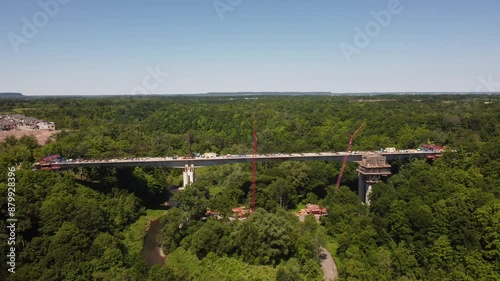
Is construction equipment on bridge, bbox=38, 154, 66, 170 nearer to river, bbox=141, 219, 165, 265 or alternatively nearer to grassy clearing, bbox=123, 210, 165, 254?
grassy clearing, bbox=123, 210, 165, 254

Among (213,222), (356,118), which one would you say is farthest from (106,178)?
(356,118)

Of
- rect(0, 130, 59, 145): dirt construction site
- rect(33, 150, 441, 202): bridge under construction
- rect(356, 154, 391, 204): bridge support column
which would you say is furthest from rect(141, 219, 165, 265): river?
rect(0, 130, 59, 145): dirt construction site

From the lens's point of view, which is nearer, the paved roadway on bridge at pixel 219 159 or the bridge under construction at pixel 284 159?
the bridge under construction at pixel 284 159

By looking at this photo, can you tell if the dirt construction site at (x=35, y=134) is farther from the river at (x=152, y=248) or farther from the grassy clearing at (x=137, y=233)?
the river at (x=152, y=248)

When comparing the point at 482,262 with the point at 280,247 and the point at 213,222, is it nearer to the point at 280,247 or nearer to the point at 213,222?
the point at 280,247

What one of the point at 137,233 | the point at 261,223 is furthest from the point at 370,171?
the point at 137,233

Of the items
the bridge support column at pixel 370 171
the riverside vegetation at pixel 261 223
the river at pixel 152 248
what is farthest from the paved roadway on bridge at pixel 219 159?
the river at pixel 152 248

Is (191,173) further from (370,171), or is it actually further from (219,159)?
(370,171)
